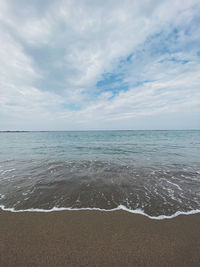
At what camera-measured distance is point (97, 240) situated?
2.64m

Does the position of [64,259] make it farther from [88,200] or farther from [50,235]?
[88,200]

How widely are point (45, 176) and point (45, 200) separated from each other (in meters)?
2.81

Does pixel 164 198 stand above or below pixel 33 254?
below

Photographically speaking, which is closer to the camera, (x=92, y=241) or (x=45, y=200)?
(x=92, y=241)

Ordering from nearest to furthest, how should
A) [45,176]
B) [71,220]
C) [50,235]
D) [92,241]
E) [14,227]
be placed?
1. [92,241]
2. [50,235]
3. [14,227]
4. [71,220]
5. [45,176]

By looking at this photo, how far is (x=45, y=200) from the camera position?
14.6 ft

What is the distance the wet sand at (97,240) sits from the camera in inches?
88.4

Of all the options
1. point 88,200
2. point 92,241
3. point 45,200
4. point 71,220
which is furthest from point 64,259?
point 45,200

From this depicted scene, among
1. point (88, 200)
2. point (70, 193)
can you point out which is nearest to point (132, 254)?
point (88, 200)

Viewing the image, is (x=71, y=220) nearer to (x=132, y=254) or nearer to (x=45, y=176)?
(x=132, y=254)

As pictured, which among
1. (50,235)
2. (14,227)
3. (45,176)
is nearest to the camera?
(50,235)

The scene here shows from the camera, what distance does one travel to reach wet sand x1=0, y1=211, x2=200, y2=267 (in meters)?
2.25

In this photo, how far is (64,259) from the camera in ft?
7.39

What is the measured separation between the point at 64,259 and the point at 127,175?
5.42 meters
